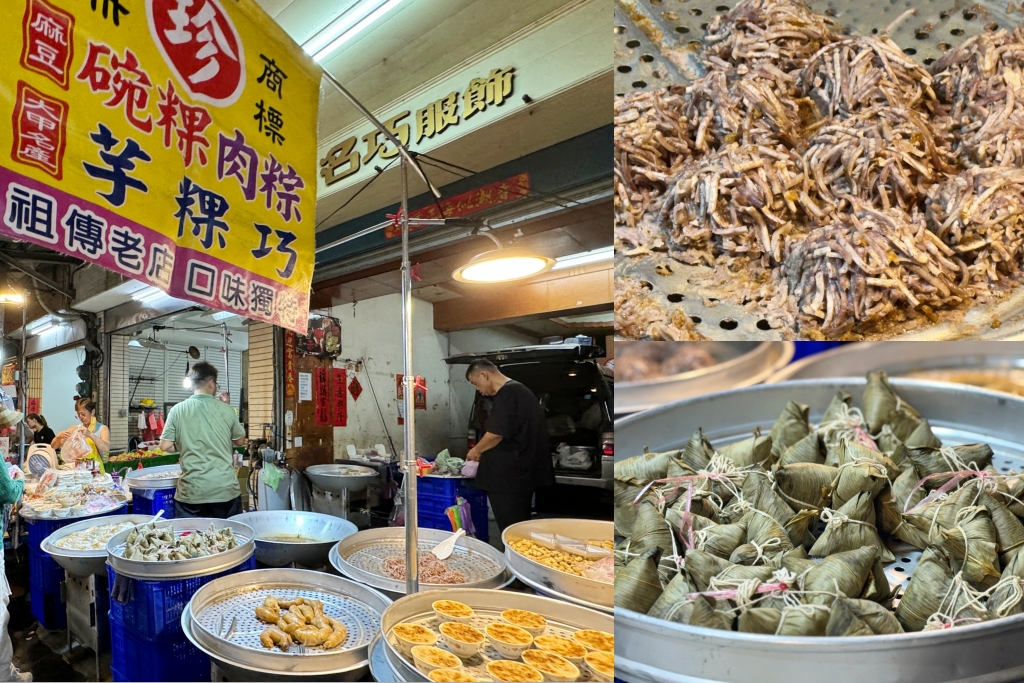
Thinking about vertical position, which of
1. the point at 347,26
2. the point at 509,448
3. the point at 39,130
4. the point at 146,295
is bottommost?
the point at 509,448

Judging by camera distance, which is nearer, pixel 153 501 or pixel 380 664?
pixel 380 664

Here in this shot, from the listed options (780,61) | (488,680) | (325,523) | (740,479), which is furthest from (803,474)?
(325,523)

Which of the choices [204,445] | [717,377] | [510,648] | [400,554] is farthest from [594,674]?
[204,445]

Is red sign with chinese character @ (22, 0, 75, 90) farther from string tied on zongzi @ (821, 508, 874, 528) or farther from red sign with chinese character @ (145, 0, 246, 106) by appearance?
string tied on zongzi @ (821, 508, 874, 528)

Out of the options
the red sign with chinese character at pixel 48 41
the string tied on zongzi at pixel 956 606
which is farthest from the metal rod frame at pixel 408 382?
the string tied on zongzi at pixel 956 606

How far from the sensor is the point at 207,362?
175 centimetres

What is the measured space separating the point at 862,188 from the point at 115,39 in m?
1.60

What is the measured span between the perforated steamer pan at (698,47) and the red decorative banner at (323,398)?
3.97 ft

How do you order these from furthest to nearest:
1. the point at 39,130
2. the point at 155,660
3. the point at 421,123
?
the point at 421,123, the point at 155,660, the point at 39,130

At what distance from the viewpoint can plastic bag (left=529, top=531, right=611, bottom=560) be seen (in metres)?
1.68

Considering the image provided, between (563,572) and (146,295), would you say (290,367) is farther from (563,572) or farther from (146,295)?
(563,572)

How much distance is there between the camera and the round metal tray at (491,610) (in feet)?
5.18

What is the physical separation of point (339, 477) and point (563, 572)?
33.3 inches

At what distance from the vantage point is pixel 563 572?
5.37 feet
